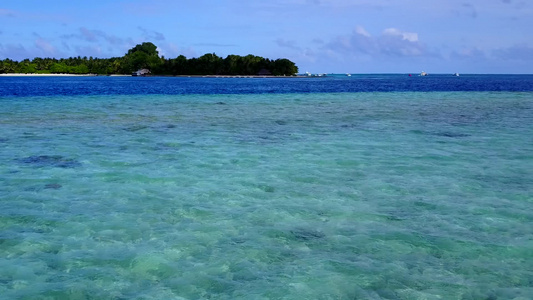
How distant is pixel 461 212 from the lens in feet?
34.0

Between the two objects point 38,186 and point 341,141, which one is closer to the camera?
point 38,186

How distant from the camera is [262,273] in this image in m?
7.33

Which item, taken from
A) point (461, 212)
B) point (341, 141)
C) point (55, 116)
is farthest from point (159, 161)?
point (55, 116)

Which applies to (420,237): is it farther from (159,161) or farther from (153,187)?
(159,161)

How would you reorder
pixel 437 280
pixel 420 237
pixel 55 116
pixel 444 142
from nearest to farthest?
pixel 437 280
pixel 420 237
pixel 444 142
pixel 55 116

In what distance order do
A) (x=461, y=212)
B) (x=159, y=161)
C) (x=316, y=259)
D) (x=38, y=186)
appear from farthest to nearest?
1. (x=159, y=161)
2. (x=38, y=186)
3. (x=461, y=212)
4. (x=316, y=259)

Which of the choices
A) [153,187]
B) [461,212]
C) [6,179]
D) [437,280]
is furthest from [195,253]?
[6,179]

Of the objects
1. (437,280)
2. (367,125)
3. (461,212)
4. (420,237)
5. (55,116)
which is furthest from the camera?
(55,116)

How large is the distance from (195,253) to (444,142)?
607 inches

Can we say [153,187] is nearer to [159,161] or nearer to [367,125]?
[159,161]

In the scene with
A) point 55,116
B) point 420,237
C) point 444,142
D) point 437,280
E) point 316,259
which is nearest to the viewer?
point 437,280

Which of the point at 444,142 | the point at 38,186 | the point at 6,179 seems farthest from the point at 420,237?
the point at 444,142

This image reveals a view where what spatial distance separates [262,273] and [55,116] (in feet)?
98.3

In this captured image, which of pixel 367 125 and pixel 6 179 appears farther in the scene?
pixel 367 125
